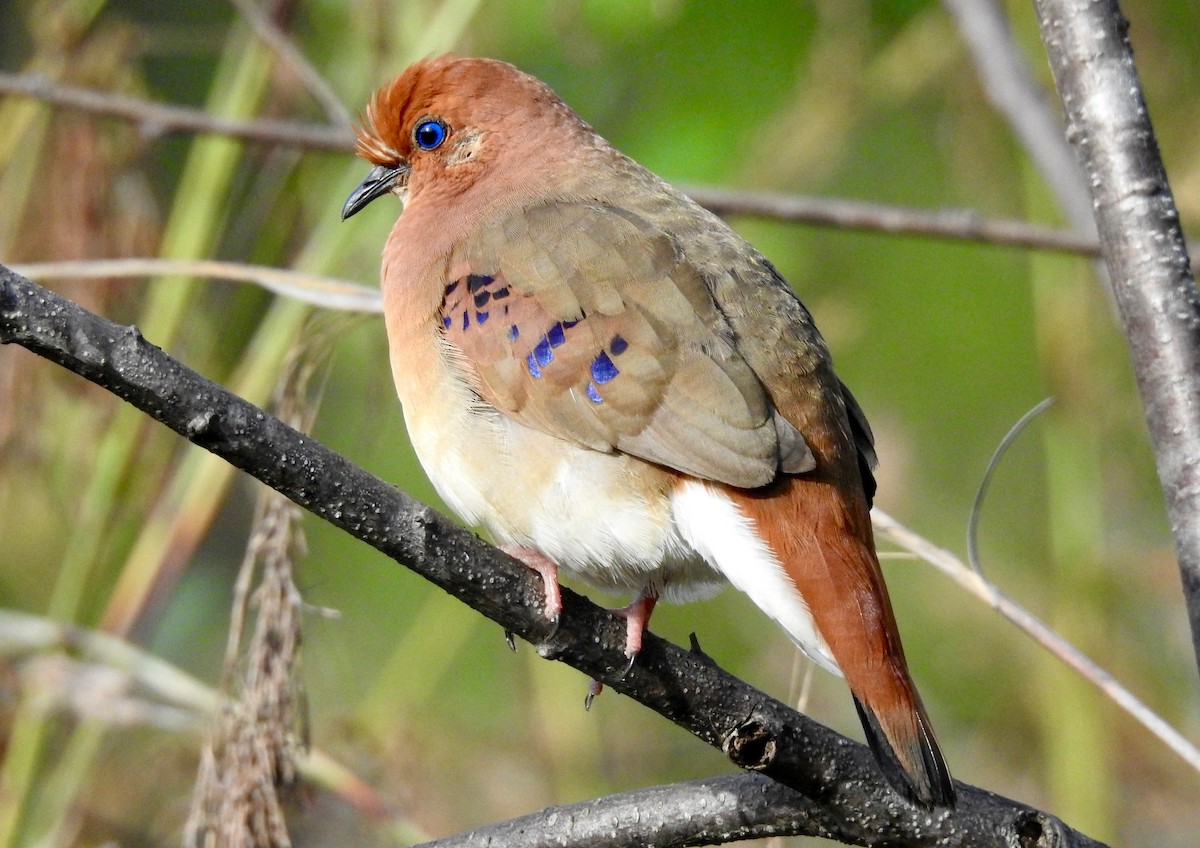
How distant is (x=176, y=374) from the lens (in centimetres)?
183

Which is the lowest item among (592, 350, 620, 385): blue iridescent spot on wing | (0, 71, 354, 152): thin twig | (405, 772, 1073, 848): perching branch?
(405, 772, 1073, 848): perching branch

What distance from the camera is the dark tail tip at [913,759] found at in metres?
2.12

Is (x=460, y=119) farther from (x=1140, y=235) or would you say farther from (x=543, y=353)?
(x=1140, y=235)

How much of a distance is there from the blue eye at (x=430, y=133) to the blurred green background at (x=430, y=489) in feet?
1.34

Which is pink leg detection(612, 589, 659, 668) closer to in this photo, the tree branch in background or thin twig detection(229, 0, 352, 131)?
the tree branch in background

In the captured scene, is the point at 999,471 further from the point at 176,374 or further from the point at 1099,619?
the point at 176,374

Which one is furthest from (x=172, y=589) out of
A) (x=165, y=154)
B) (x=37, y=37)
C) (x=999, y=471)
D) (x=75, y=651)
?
(x=999, y=471)

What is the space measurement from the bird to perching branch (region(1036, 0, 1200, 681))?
0.53 metres

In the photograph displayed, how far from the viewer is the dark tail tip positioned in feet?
6.96

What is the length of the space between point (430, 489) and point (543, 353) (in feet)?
6.40

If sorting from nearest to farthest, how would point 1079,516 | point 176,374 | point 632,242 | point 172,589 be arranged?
1. point 176,374
2. point 632,242
3. point 172,589
4. point 1079,516

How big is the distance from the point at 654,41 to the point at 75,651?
2.82 metres

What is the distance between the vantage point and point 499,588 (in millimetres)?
2086

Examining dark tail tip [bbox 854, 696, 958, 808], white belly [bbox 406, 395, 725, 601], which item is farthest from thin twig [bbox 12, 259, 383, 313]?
dark tail tip [bbox 854, 696, 958, 808]
